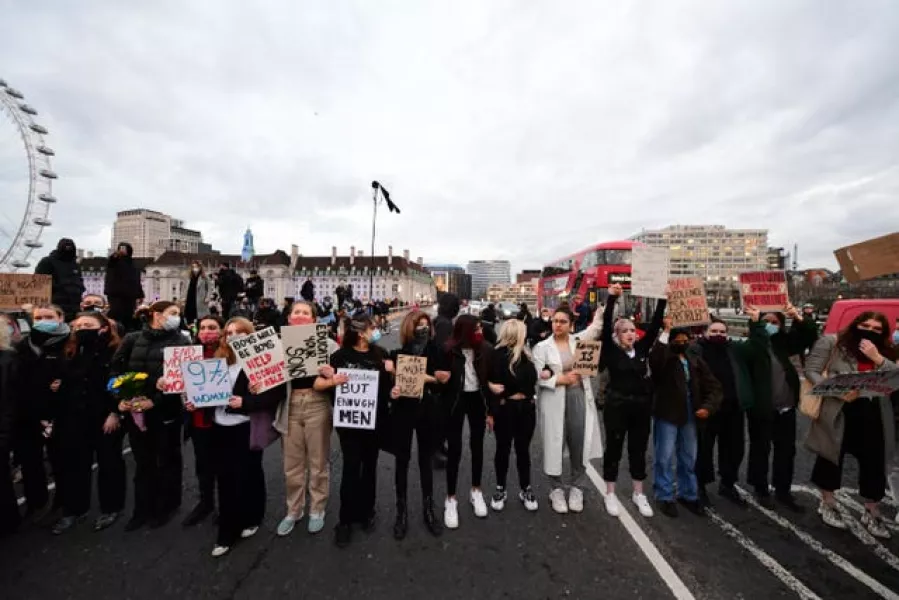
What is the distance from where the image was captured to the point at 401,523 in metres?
3.78

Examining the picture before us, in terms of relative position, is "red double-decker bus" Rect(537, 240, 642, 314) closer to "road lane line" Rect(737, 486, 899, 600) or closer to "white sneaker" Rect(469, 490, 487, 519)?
"road lane line" Rect(737, 486, 899, 600)

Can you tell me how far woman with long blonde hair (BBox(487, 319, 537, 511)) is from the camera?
14.0 feet

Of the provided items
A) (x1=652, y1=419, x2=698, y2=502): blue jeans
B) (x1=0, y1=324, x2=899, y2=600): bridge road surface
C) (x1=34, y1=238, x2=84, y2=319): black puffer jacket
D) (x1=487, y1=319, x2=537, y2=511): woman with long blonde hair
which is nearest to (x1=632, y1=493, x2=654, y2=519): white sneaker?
(x1=0, y1=324, x2=899, y2=600): bridge road surface

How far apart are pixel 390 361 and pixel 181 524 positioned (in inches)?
106

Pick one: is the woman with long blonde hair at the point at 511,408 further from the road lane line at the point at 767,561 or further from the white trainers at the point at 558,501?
the road lane line at the point at 767,561

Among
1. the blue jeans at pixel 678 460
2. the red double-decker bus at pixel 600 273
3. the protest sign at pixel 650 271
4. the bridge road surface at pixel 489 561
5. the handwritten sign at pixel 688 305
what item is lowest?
the bridge road surface at pixel 489 561

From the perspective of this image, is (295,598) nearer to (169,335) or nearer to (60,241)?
(169,335)

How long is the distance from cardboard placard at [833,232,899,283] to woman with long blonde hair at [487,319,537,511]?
11.4 ft

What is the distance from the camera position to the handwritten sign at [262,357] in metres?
3.64

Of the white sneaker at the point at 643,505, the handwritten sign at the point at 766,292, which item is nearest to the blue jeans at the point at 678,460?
the white sneaker at the point at 643,505

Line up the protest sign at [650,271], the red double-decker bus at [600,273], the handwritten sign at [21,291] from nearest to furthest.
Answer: the protest sign at [650,271] → the handwritten sign at [21,291] → the red double-decker bus at [600,273]

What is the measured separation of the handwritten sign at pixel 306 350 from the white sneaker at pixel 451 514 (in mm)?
1964

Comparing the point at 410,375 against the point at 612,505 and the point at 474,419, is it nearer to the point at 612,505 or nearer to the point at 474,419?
the point at 474,419

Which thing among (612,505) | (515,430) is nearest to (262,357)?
(515,430)
